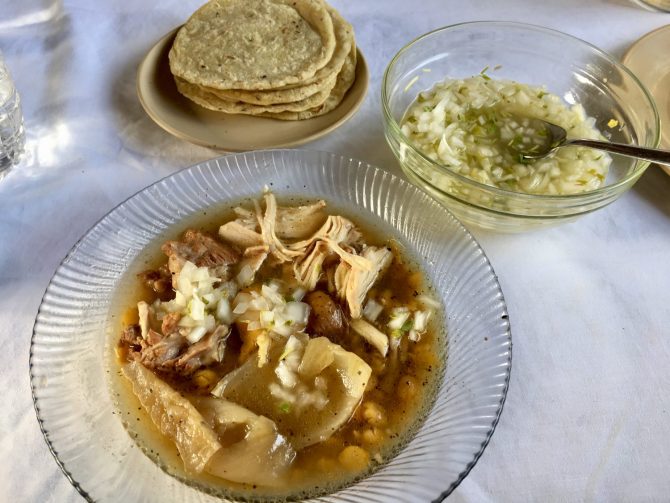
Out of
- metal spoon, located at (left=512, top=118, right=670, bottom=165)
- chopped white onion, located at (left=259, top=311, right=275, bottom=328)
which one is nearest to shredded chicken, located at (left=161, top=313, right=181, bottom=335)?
chopped white onion, located at (left=259, top=311, right=275, bottom=328)

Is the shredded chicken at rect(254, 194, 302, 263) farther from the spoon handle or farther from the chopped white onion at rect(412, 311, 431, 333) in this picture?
the spoon handle

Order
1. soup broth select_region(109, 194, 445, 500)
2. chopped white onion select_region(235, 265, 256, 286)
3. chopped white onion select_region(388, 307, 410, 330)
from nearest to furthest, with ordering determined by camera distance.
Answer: soup broth select_region(109, 194, 445, 500)
chopped white onion select_region(388, 307, 410, 330)
chopped white onion select_region(235, 265, 256, 286)

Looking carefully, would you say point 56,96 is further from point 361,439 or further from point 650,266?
point 650,266

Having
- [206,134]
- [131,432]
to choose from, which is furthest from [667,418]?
[206,134]

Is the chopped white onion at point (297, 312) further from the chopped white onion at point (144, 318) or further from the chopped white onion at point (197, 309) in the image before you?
the chopped white onion at point (144, 318)

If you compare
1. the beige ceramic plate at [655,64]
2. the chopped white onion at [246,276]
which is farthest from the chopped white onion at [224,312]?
the beige ceramic plate at [655,64]

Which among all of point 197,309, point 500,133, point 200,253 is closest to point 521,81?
point 500,133
